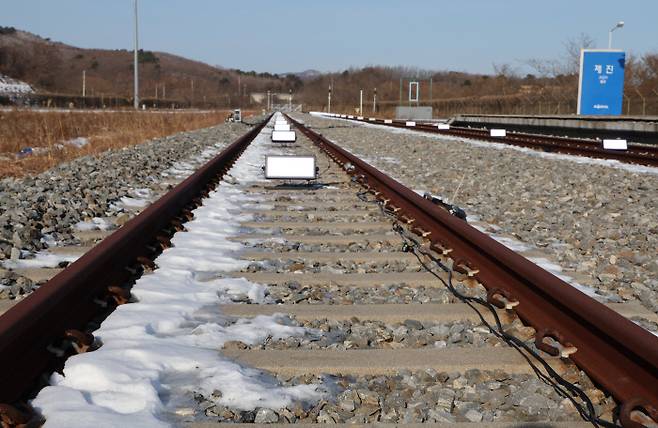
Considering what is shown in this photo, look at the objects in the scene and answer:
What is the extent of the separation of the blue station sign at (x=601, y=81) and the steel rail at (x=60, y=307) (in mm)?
26483

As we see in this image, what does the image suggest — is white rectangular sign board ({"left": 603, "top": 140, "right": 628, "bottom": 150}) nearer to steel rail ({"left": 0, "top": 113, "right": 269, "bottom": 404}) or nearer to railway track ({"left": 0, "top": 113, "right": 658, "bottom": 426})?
railway track ({"left": 0, "top": 113, "right": 658, "bottom": 426})

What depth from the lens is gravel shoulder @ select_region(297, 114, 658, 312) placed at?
15.5ft

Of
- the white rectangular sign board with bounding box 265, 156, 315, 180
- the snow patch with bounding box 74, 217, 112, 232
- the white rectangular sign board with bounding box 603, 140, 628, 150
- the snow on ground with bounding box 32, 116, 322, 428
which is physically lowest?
the snow on ground with bounding box 32, 116, 322, 428

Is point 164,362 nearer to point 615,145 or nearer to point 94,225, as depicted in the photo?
point 94,225

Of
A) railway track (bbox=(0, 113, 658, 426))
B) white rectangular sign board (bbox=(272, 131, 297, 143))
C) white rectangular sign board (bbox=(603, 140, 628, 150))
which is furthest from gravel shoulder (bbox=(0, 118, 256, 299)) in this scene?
white rectangular sign board (bbox=(603, 140, 628, 150))

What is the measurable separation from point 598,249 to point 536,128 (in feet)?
86.4

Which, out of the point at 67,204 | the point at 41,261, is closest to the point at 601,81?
the point at 67,204

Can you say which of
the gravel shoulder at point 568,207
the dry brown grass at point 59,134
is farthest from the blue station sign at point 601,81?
the dry brown grass at point 59,134

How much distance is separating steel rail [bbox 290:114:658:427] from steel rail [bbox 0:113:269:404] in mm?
2045

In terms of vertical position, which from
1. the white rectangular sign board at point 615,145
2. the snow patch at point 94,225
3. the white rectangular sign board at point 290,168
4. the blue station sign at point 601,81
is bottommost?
the snow patch at point 94,225

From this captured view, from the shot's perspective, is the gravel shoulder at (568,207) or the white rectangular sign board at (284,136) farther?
the white rectangular sign board at (284,136)

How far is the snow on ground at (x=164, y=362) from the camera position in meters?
2.31

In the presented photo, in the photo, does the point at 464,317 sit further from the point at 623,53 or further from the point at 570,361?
the point at 623,53

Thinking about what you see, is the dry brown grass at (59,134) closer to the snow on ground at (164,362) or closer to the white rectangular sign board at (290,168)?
the white rectangular sign board at (290,168)
